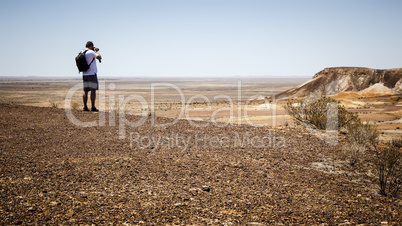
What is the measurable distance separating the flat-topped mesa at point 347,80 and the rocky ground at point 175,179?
3525 cm

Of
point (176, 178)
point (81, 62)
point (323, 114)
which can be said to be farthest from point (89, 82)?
point (323, 114)

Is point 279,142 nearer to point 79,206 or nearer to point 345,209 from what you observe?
point 345,209

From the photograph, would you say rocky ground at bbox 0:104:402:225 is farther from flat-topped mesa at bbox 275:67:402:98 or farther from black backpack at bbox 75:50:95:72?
flat-topped mesa at bbox 275:67:402:98

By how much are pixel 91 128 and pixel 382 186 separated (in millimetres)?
6568

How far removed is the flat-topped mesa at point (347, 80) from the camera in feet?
128

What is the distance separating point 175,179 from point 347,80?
42.4 metres

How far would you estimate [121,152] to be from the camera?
230 inches

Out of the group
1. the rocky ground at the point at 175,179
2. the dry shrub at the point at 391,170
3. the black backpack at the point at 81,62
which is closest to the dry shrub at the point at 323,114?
the rocky ground at the point at 175,179

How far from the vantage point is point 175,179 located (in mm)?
4656

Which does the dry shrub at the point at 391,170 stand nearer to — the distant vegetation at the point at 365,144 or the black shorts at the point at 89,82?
the distant vegetation at the point at 365,144

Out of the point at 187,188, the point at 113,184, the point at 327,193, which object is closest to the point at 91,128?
the point at 113,184

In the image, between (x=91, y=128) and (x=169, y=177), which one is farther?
(x=91, y=128)

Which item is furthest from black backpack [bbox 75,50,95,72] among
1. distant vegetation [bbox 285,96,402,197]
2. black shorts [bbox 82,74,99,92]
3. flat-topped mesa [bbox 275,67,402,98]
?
flat-topped mesa [bbox 275,67,402,98]

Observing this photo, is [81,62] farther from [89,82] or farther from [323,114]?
[323,114]
